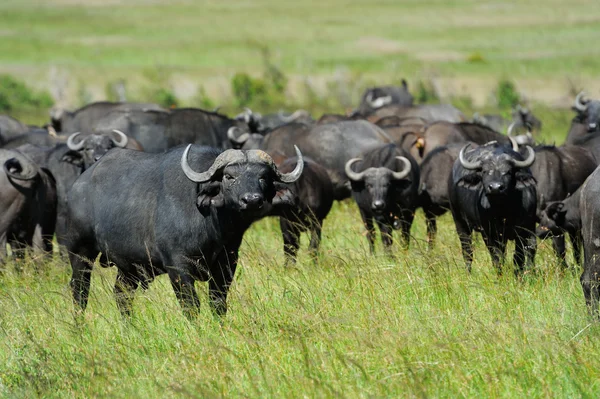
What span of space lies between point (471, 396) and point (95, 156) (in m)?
7.38

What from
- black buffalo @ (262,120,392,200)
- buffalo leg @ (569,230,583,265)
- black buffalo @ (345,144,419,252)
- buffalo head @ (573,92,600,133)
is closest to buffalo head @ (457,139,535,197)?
buffalo leg @ (569,230,583,265)

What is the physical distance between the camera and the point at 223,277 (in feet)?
24.8

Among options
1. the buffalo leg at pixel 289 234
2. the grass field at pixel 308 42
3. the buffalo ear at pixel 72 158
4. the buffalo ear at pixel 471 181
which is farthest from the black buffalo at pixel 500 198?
the grass field at pixel 308 42

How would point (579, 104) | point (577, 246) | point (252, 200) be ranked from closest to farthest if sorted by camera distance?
point (252, 200), point (577, 246), point (579, 104)

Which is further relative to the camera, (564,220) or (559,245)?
(559,245)

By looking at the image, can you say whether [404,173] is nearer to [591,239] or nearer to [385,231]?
[385,231]

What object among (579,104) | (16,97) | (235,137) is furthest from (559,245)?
(16,97)

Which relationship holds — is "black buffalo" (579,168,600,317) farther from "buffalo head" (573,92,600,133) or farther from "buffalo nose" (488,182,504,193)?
"buffalo head" (573,92,600,133)

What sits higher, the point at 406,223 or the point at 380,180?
the point at 380,180

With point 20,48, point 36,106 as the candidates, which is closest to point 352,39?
point 20,48

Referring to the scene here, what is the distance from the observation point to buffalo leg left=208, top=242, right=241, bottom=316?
748cm

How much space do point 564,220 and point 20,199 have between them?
551 centimetres

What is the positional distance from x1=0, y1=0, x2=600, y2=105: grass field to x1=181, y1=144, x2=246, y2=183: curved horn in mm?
48920

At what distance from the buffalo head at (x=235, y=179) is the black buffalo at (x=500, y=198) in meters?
2.73
